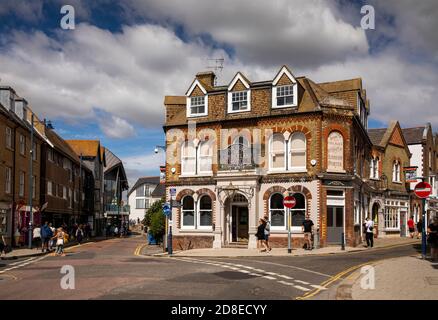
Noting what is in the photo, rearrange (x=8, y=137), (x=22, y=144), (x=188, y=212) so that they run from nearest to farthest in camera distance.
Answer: (x=188, y=212) < (x=8, y=137) < (x=22, y=144)

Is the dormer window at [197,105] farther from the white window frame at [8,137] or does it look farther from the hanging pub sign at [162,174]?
the white window frame at [8,137]

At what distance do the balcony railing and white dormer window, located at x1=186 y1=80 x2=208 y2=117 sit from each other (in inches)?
125

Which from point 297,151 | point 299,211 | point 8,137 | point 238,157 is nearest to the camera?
point 299,211

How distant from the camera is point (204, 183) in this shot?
1230 inches

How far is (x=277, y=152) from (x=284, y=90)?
3609 millimetres

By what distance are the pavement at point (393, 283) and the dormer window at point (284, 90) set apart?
1353 cm

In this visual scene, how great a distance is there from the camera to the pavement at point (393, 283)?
450 inches

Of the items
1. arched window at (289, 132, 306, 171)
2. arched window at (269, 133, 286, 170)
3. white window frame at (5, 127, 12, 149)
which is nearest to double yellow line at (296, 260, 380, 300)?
arched window at (289, 132, 306, 171)

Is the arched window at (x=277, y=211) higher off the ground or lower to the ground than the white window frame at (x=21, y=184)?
lower

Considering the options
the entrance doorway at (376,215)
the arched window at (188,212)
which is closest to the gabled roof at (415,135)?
the entrance doorway at (376,215)

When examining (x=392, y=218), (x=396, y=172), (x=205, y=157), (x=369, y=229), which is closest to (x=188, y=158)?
(x=205, y=157)

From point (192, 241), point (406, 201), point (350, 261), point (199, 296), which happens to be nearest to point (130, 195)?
point (406, 201)

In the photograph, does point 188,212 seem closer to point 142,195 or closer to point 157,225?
point 157,225

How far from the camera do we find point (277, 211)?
2938cm
